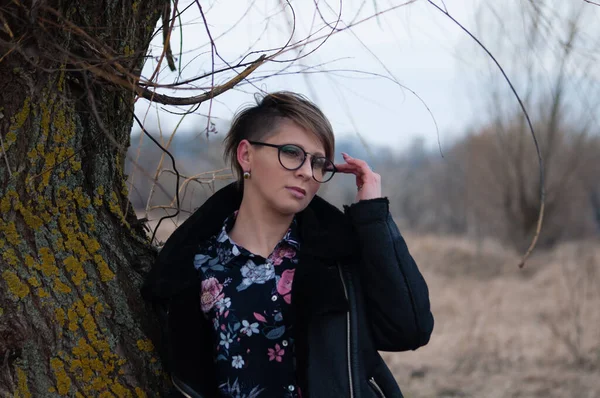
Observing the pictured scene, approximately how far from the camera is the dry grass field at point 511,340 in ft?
19.2

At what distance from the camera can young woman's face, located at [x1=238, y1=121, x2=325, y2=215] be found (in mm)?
1925

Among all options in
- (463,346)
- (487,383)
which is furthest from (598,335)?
(487,383)

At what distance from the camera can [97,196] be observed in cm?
192

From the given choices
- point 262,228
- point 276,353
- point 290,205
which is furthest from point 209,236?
point 276,353

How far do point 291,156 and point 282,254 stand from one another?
280mm

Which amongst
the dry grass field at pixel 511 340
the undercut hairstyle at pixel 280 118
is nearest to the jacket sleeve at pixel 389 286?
the undercut hairstyle at pixel 280 118

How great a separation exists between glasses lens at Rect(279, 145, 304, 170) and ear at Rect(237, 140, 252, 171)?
0.44 feet

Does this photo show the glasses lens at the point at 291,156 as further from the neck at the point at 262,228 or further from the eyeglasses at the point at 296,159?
the neck at the point at 262,228

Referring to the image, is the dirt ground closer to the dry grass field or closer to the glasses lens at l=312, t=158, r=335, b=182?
the dry grass field

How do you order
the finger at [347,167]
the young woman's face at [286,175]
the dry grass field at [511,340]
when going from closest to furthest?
the young woman's face at [286,175], the finger at [347,167], the dry grass field at [511,340]

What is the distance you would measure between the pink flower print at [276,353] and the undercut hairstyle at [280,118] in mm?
544

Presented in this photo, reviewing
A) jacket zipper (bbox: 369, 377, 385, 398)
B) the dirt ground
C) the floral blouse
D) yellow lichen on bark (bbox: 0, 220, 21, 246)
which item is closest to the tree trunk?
yellow lichen on bark (bbox: 0, 220, 21, 246)

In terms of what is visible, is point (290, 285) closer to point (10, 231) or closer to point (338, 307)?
point (338, 307)

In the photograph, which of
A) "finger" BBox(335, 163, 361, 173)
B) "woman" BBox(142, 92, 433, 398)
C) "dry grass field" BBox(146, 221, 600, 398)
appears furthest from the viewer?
"dry grass field" BBox(146, 221, 600, 398)
